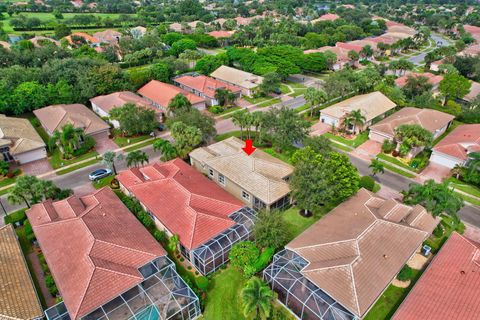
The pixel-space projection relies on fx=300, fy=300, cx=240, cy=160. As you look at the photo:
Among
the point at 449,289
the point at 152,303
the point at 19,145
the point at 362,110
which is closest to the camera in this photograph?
the point at 152,303

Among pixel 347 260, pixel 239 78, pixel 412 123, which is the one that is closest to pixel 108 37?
pixel 239 78

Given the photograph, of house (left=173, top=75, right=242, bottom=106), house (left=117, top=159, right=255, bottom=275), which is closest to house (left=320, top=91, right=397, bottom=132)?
house (left=173, top=75, right=242, bottom=106)

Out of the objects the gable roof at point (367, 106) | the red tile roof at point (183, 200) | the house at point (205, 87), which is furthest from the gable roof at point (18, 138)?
the gable roof at point (367, 106)

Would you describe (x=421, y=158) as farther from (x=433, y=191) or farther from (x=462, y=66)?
(x=462, y=66)

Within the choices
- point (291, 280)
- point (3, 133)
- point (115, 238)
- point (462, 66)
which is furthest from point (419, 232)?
point (462, 66)

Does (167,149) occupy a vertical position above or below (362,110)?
above

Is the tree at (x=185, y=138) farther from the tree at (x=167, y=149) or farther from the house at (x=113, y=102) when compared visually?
the house at (x=113, y=102)

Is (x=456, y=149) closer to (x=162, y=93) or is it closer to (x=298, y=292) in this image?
(x=298, y=292)

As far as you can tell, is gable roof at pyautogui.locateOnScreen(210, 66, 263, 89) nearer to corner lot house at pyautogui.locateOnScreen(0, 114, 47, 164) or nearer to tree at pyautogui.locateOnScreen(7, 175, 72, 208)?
corner lot house at pyautogui.locateOnScreen(0, 114, 47, 164)
